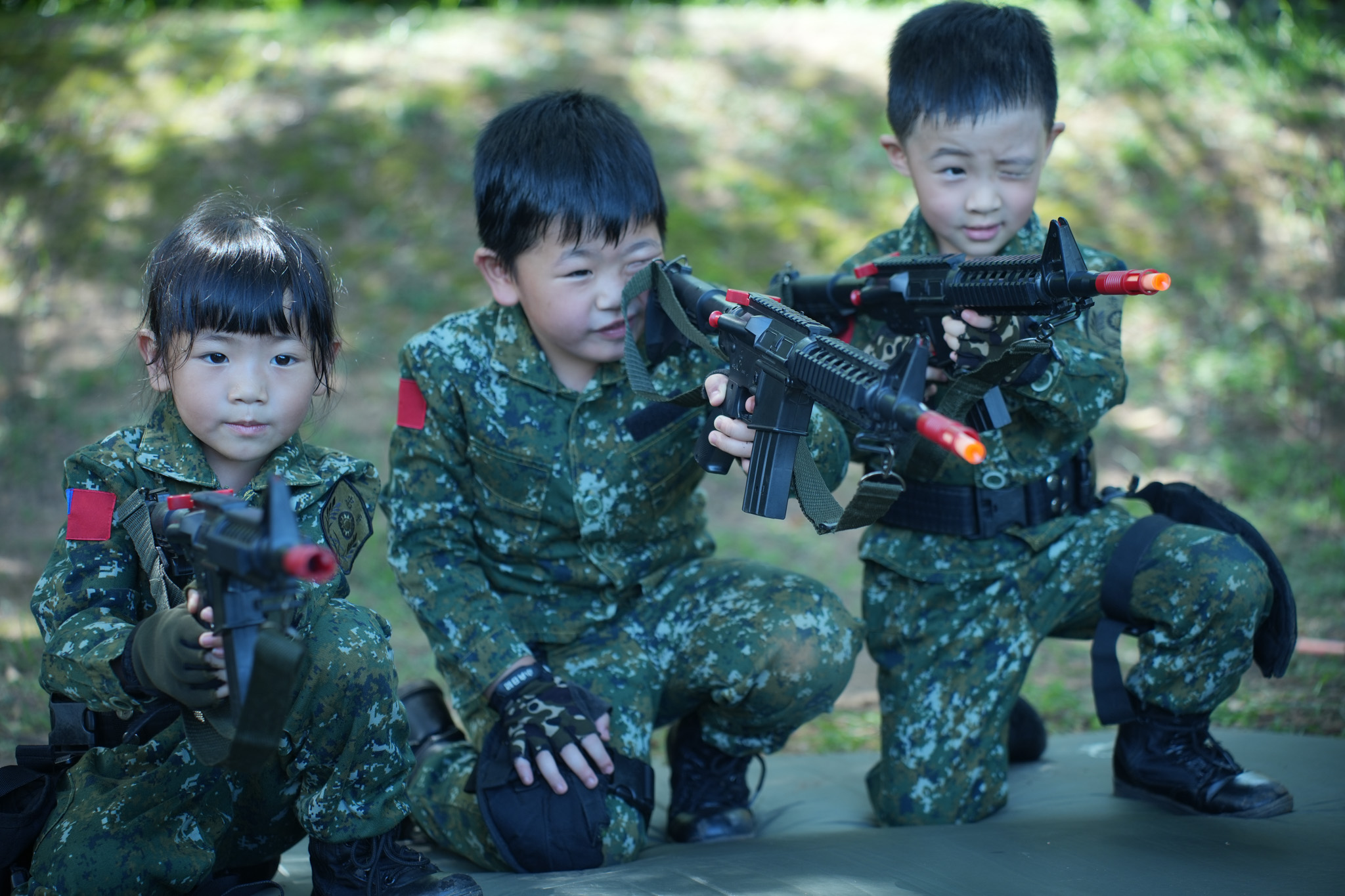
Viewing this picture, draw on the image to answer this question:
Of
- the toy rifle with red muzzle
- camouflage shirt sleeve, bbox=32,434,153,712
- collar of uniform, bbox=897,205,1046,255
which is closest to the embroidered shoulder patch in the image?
camouflage shirt sleeve, bbox=32,434,153,712

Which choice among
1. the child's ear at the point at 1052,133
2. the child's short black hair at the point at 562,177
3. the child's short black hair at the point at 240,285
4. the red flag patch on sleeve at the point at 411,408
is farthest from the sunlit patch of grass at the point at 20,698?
the child's ear at the point at 1052,133

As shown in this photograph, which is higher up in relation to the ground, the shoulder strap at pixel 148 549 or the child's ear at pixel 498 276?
the child's ear at pixel 498 276

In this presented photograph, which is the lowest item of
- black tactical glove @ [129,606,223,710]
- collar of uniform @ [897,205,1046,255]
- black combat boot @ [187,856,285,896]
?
black combat boot @ [187,856,285,896]

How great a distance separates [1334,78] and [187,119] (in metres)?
7.82

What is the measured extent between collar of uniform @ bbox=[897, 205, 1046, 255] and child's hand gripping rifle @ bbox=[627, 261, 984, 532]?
0.77m

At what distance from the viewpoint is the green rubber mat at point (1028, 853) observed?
2.43m

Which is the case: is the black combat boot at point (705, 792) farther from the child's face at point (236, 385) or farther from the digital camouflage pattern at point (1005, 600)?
the child's face at point (236, 385)

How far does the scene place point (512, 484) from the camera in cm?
330

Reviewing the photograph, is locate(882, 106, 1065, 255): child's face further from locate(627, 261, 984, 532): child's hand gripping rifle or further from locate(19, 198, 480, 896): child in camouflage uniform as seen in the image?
locate(19, 198, 480, 896): child in camouflage uniform

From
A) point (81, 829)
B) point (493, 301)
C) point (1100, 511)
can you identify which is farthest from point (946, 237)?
point (81, 829)

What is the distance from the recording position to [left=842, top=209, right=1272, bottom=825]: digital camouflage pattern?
315 cm

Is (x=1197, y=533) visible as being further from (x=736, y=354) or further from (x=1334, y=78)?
(x=1334, y=78)

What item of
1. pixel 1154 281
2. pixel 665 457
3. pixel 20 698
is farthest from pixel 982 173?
pixel 20 698

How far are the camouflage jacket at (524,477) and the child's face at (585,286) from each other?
124 millimetres
